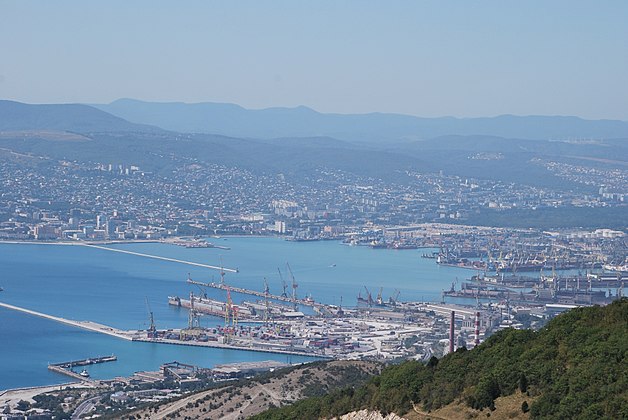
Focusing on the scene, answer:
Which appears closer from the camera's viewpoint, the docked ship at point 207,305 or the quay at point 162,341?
the quay at point 162,341

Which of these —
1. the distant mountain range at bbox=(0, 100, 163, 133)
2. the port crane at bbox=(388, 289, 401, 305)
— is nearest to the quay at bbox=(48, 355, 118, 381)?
the port crane at bbox=(388, 289, 401, 305)

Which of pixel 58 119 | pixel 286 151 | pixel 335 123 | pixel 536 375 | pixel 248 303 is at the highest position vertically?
pixel 335 123

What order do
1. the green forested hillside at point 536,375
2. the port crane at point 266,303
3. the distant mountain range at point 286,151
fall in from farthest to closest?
the distant mountain range at point 286,151 < the port crane at point 266,303 < the green forested hillside at point 536,375

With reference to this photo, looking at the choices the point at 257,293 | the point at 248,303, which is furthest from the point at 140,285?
the point at 248,303

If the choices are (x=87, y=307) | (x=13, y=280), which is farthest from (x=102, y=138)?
(x=87, y=307)

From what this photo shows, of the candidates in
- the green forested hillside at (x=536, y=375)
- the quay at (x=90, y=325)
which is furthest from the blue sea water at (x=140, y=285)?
the green forested hillside at (x=536, y=375)

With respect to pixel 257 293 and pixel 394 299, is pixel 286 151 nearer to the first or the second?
pixel 257 293

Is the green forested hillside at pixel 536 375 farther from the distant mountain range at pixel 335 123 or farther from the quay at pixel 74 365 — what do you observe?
the distant mountain range at pixel 335 123
